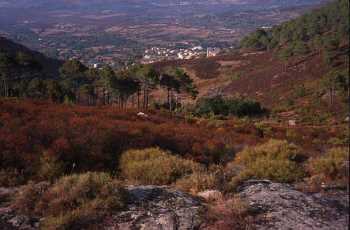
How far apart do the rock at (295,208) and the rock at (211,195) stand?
31 cm

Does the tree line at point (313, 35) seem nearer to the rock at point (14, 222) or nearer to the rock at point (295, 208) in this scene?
the rock at point (295, 208)

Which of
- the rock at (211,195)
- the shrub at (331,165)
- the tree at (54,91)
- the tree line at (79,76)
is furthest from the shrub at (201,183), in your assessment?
the tree at (54,91)

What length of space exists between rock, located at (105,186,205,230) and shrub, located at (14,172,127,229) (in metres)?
0.21

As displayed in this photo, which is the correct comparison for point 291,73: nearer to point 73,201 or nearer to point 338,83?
point 338,83

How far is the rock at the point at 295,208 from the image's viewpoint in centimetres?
519

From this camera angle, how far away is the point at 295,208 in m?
5.68

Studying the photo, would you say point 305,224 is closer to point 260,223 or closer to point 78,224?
point 260,223

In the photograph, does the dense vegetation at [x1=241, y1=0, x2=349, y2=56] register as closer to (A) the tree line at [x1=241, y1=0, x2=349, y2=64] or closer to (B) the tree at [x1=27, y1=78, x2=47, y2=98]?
(A) the tree line at [x1=241, y1=0, x2=349, y2=64]

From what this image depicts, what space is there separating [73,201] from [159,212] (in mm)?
1192

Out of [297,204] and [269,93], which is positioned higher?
[297,204]

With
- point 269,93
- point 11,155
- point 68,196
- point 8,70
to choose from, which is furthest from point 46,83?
point 68,196

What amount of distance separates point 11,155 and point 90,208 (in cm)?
341

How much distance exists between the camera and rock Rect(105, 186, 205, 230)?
558 centimetres

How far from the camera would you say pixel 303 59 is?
2699 inches
